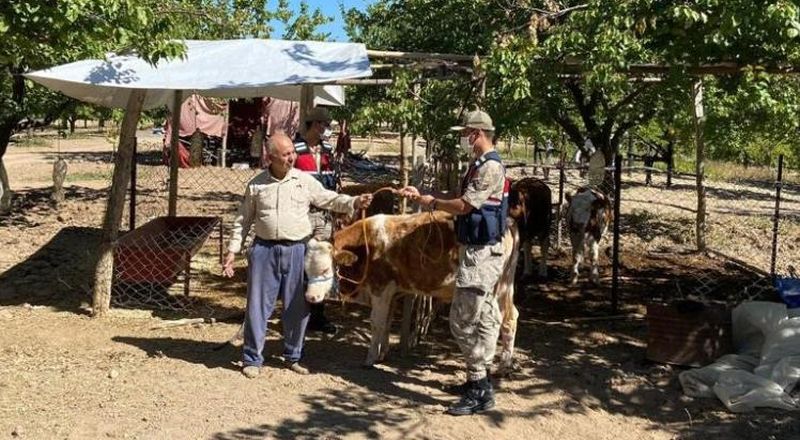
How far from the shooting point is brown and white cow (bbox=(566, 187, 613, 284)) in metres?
9.80

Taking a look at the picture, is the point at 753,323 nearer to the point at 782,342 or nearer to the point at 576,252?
the point at 782,342

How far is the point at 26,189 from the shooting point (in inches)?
741

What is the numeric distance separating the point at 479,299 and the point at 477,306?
5 centimetres

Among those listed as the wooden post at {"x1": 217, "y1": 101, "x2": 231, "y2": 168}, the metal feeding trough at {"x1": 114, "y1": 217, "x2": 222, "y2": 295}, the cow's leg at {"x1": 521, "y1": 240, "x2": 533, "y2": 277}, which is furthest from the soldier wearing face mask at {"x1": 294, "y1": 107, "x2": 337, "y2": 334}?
the wooden post at {"x1": 217, "y1": 101, "x2": 231, "y2": 168}

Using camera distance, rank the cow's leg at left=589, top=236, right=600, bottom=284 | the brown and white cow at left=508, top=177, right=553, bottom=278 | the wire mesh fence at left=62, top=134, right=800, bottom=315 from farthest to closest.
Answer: the brown and white cow at left=508, top=177, right=553, bottom=278 < the cow's leg at left=589, top=236, right=600, bottom=284 < the wire mesh fence at left=62, top=134, right=800, bottom=315

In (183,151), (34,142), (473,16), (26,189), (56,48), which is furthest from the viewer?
(34,142)

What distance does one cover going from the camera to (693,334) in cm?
664

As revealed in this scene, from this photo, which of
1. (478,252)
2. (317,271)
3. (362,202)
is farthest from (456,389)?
(362,202)

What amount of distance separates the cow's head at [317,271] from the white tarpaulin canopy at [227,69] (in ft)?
6.61

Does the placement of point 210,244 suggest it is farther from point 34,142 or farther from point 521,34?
point 34,142

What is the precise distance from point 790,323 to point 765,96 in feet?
5.74

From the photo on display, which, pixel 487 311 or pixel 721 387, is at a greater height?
pixel 487 311

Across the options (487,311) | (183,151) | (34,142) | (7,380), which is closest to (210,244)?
(7,380)

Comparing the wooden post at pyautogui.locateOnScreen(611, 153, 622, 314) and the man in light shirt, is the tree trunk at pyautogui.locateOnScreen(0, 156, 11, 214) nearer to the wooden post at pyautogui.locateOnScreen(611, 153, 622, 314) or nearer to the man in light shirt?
the man in light shirt
